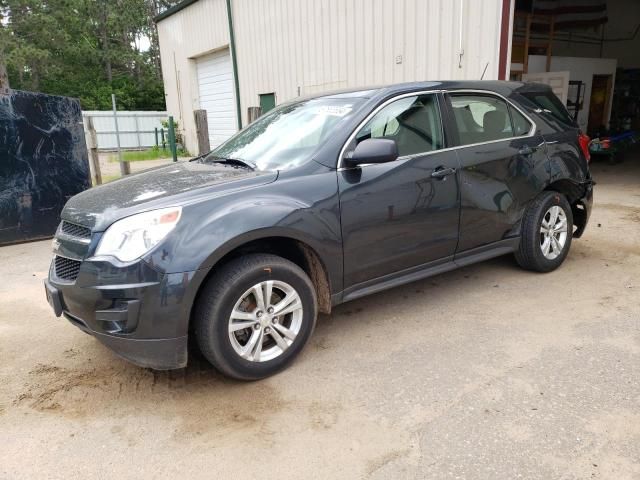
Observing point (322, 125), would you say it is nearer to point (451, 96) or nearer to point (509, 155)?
point (451, 96)

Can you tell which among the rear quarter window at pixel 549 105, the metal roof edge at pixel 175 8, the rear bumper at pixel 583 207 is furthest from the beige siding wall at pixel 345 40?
the rear bumper at pixel 583 207

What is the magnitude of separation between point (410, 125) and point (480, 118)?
769 mm

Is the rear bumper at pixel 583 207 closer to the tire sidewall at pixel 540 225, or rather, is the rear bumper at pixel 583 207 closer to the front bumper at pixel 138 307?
the tire sidewall at pixel 540 225

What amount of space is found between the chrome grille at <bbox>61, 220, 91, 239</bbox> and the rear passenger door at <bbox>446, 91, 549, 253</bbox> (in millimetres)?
2600

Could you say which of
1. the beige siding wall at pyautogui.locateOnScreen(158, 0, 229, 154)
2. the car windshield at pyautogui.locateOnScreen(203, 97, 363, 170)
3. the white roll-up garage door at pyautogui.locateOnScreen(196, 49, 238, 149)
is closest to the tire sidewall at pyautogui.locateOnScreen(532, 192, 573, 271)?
the car windshield at pyautogui.locateOnScreen(203, 97, 363, 170)

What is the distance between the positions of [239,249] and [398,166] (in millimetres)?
1270

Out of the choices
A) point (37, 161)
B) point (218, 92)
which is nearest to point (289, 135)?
point (37, 161)

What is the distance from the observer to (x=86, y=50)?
113 ft

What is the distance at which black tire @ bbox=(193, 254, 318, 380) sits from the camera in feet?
9.21

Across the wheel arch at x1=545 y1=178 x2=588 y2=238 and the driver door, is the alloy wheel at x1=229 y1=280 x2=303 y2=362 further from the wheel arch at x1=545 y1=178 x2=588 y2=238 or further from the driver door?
the wheel arch at x1=545 y1=178 x2=588 y2=238

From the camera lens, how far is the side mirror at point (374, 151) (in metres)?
3.19

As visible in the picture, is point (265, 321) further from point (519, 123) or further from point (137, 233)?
point (519, 123)

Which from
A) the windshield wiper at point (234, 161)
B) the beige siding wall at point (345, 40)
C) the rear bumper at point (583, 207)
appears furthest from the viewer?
the beige siding wall at point (345, 40)

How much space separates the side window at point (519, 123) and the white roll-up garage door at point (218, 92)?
38.5 ft
